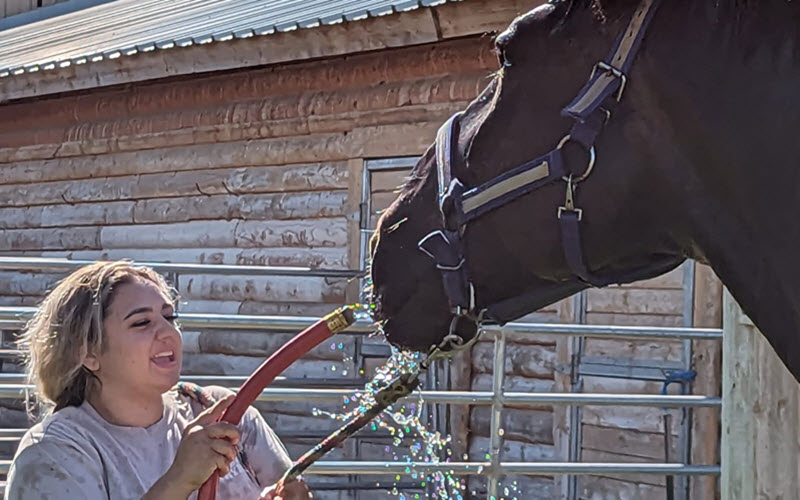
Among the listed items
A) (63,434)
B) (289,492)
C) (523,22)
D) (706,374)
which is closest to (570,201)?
(523,22)

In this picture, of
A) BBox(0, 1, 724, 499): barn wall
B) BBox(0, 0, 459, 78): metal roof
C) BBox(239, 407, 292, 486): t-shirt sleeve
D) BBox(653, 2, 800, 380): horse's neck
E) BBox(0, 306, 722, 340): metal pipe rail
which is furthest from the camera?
BBox(0, 0, 459, 78): metal roof

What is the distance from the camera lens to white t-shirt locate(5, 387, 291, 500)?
1.98 meters

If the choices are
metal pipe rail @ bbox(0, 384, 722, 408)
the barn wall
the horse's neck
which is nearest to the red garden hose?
the horse's neck

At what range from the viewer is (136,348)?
2158mm

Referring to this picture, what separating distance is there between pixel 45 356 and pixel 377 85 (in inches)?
172

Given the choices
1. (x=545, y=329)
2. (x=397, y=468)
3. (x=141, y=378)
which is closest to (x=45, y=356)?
(x=141, y=378)

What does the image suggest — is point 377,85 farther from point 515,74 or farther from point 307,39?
point 515,74

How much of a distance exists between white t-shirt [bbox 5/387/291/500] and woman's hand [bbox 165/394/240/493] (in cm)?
22

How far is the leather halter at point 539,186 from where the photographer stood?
1521mm

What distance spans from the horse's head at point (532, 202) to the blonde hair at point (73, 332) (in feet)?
2.41

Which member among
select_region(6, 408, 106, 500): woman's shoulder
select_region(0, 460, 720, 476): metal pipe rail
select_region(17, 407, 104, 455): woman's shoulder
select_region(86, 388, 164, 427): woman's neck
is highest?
select_region(86, 388, 164, 427): woman's neck

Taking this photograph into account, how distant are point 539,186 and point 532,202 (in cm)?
3

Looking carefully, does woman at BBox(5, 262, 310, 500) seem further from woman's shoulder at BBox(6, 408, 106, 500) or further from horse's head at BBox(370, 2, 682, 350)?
horse's head at BBox(370, 2, 682, 350)

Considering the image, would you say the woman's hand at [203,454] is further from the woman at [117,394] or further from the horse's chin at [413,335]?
the horse's chin at [413,335]
